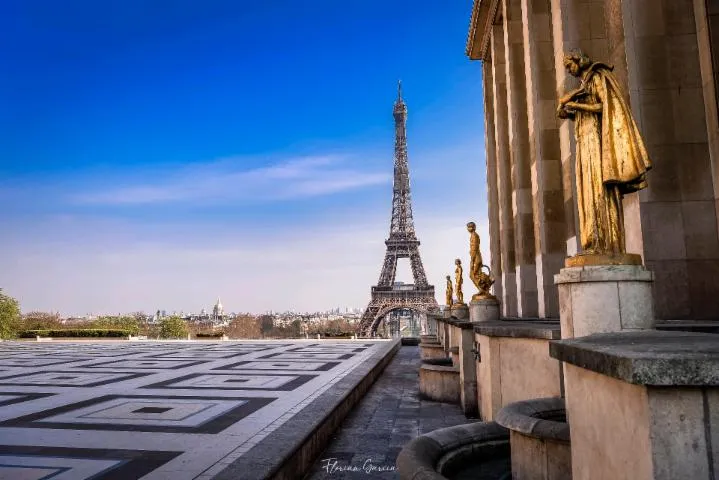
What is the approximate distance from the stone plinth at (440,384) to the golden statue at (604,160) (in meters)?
8.55

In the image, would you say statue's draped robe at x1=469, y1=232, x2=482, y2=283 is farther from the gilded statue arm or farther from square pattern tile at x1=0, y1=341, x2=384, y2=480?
the gilded statue arm

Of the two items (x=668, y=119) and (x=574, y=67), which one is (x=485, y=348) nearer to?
(x=668, y=119)

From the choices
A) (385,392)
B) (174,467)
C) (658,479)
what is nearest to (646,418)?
(658,479)

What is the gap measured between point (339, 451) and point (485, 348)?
10.6 ft

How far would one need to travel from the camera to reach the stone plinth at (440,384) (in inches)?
496

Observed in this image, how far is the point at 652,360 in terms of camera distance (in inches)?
99.5

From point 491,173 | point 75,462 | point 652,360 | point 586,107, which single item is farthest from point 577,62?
point 491,173

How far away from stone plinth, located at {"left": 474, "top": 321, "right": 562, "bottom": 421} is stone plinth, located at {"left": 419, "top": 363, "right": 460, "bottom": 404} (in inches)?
104

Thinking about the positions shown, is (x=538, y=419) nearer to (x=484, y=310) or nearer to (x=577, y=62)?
(x=577, y=62)

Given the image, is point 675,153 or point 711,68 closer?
point 711,68

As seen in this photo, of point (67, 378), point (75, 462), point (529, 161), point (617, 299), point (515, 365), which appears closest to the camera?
point (617, 299)

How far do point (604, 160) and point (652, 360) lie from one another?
272 cm

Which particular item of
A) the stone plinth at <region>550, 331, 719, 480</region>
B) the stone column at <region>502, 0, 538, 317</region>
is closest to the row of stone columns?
the stone column at <region>502, 0, 538, 317</region>

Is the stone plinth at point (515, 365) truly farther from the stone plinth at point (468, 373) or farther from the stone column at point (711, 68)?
the stone column at point (711, 68)
